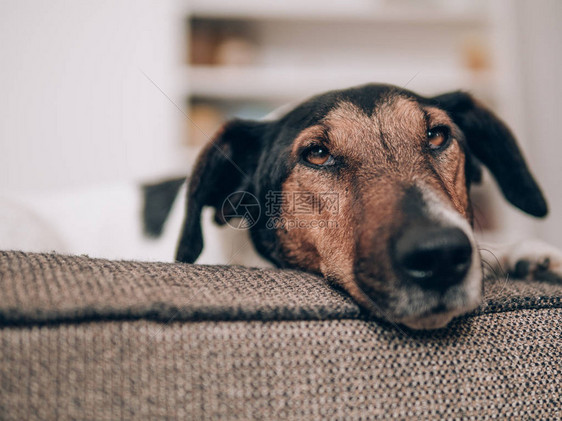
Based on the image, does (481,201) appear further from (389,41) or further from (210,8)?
(210,8)

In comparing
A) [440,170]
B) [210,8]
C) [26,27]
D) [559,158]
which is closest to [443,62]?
[559,158]

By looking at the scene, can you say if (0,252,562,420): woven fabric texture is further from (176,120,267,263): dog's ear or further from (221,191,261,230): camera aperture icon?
(221,191,261,230): camera aperture icon

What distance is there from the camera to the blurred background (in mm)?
3430

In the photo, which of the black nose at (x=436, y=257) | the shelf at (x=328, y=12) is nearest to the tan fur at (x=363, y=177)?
the black nose at (x=436, y=257)

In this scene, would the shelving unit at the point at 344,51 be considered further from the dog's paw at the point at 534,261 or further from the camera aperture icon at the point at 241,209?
the dog's paw at the point at 534,261

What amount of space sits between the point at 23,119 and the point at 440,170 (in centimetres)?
360

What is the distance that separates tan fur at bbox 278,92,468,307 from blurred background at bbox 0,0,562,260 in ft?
7.48

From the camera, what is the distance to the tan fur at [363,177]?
98cm

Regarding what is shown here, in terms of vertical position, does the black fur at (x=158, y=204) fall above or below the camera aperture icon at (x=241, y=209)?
below

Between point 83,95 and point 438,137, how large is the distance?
3.29 m

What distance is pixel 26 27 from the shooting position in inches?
137

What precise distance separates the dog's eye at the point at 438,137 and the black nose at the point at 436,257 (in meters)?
0.58

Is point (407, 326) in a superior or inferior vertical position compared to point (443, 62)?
inferior

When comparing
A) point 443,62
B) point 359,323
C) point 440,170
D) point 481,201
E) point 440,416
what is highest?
point 443,62
